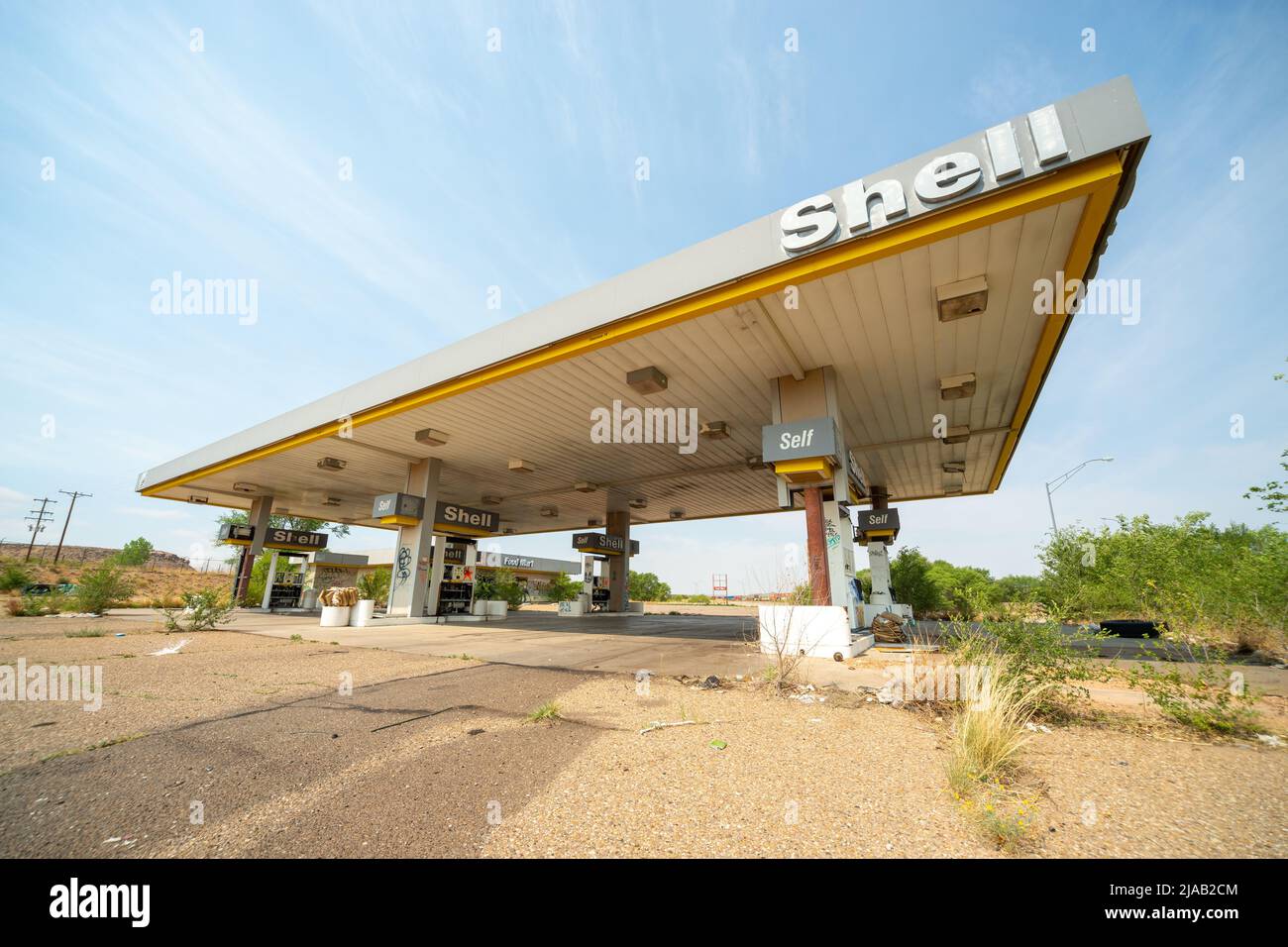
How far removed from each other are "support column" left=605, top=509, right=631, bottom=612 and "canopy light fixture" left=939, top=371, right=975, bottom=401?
1585 cm

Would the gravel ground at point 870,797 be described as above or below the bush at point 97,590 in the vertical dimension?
below

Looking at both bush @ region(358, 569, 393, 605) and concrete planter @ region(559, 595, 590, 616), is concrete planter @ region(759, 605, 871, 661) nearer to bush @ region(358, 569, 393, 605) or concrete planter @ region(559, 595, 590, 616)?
concrete planter @ region(559, 595, 590, 616)

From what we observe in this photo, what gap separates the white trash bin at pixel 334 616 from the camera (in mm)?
13383

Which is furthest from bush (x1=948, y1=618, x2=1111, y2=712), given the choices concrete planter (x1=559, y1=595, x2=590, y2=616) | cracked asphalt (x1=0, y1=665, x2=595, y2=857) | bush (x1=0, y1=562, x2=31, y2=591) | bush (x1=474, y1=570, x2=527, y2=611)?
bush (x1=0, y1=562, x2=31, y2=591)

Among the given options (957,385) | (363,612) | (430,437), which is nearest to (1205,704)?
(957,385)

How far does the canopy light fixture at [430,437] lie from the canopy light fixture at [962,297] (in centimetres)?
1245

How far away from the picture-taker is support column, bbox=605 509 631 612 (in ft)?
76.5

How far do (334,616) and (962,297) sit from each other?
17.0 meters

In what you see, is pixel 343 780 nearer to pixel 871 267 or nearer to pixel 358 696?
pixel 358 696

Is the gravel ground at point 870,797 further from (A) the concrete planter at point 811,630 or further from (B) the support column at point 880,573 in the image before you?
(B) the support column at point 880,573

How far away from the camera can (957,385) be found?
959 cm

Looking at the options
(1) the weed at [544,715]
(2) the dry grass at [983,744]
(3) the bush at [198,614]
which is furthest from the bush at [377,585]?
(2) the dry grass at [983,744]

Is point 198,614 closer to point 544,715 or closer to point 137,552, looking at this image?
point 544,715

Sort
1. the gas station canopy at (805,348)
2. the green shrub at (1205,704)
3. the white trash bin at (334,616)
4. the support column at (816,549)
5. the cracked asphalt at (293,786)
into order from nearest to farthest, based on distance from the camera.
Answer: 1. the cracked asphalt at (293,786)
2. the green shrub at (1205,704)
3. the gas station canopy at (805,348)
4. the support column at (816,549)
5. the white trash bin at (334,616)
